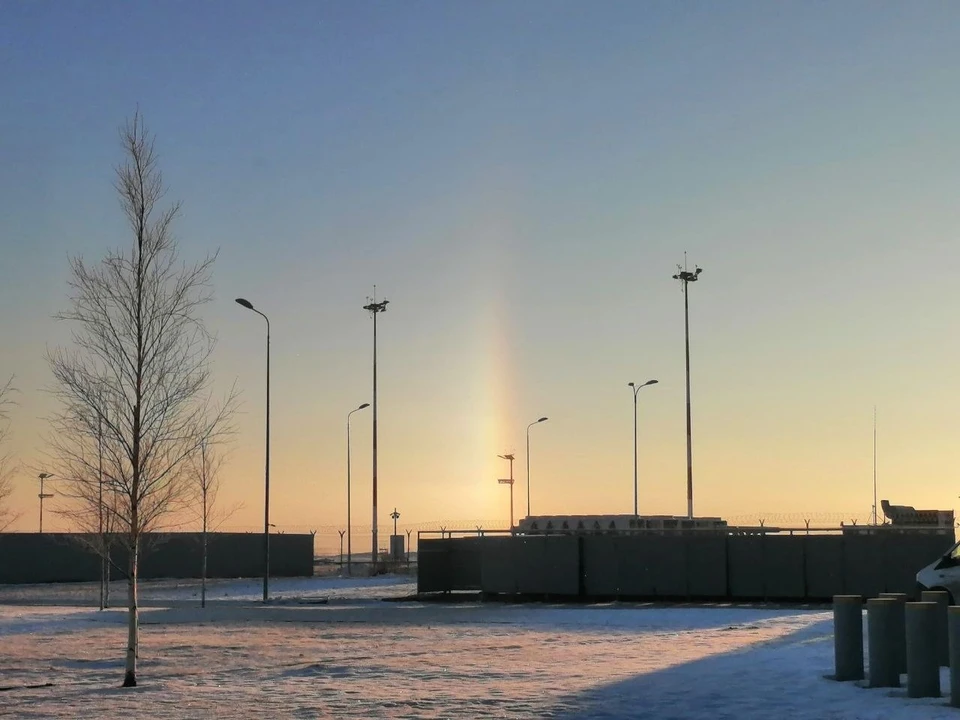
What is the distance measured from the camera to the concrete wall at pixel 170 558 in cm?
6044

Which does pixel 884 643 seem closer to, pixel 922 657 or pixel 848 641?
pixel 848 641

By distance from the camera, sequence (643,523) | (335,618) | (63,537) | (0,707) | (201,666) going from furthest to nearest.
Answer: (63,537) → (643,523) → (335,618) → (201,666) → (0,707)

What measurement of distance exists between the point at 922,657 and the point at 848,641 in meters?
1.96

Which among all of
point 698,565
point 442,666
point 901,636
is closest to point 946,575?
point 901,636

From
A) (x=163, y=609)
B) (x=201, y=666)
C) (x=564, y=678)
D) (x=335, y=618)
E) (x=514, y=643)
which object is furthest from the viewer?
(x=163, y=609)

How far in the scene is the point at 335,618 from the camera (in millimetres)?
31078

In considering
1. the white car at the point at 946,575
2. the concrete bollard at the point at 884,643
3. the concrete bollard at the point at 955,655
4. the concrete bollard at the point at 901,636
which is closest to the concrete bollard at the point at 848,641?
the concrete bollard at the point at 884,643

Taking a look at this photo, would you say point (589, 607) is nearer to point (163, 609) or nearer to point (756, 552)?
point (756, 552)

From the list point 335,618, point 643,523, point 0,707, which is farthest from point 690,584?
point 0,707

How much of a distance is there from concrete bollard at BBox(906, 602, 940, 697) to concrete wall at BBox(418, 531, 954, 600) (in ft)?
70.8

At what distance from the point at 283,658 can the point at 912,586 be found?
21852mm

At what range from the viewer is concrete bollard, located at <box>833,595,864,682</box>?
16156mm

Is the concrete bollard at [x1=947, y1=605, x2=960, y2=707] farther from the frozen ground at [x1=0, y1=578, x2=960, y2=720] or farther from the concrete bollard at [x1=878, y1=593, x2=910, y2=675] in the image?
the concrete bollard at [x1=878, y1=593, x2=910, y2=675]

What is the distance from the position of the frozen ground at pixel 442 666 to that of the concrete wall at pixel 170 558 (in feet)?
97.2
